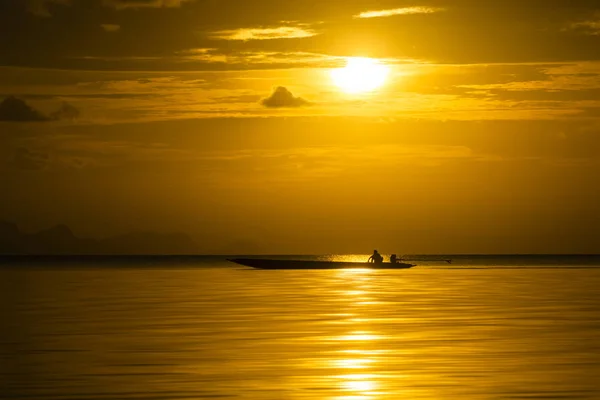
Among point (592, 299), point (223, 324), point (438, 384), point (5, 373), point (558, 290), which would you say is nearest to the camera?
point (438, 384)

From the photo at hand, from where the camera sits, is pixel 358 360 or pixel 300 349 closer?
pixel 358 360

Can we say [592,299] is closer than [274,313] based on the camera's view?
No

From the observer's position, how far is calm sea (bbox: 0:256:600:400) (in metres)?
25.4

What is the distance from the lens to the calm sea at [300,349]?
83.3 feet

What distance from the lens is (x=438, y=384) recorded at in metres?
25.9

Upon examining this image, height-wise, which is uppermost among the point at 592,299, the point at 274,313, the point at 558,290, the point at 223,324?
the point at 558,290

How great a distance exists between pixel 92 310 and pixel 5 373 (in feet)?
78.0

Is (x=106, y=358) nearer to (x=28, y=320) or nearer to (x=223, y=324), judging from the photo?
(x=223, y=324)

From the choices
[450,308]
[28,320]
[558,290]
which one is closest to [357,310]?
[450,308]

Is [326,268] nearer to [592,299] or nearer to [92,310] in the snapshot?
[592,299]

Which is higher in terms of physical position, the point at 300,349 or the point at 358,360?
the point at 300,349

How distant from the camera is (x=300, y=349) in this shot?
3366 cm

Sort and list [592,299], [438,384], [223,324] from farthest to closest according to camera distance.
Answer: [592,299] → [223,324] → [438,384]

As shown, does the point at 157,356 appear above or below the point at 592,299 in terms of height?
below
